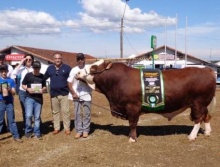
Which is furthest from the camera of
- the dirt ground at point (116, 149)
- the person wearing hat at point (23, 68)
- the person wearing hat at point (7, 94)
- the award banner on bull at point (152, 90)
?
the person wearing hat at point (23, 68)

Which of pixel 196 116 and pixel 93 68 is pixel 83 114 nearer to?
pixel 93 68

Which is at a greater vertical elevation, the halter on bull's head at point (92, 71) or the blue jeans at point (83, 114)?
the halter on bull's head at point (92, 71)

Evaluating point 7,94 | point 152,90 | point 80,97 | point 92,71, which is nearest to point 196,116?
point 152,90

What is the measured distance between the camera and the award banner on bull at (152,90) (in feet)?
26.3

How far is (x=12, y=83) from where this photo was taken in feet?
26.3

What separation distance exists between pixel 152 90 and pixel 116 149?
1576 mm

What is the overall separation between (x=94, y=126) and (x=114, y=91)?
2218 mm

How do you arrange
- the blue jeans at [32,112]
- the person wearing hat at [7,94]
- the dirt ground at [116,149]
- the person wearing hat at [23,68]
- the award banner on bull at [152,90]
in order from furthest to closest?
the person wearing hat at [23,68] → the blue jeans at [32,112] → the award banner on bull at [152,90] → the person wearing hat at [7,94] → the dirt ground at [116,149]

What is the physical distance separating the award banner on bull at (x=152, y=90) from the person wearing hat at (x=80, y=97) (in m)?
1.38

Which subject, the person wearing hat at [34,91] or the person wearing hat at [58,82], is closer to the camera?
the person wearing hat at [34,91]

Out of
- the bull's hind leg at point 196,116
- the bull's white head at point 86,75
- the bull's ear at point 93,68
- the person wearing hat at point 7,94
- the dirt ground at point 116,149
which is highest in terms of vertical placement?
the bull's ear at point 93,68

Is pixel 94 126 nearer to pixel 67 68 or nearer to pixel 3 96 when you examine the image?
pixel 67 68

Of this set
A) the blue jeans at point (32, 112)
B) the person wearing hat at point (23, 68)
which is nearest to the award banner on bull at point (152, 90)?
the blue jeans at point (32, 112)

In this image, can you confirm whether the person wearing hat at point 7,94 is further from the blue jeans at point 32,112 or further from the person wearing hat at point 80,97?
the person wearing hat at point 80,97
